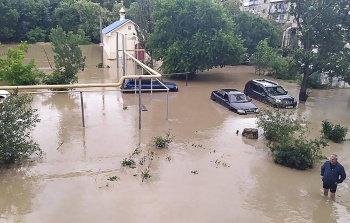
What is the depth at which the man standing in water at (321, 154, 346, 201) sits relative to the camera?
9477mm

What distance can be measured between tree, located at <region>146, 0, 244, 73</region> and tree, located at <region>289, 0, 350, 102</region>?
6.04 metres

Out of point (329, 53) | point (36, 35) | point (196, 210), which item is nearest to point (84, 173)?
point (196, 210)

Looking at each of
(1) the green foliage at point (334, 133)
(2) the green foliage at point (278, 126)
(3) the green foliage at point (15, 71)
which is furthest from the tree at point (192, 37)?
(2) the green foliage at point (278, 126)

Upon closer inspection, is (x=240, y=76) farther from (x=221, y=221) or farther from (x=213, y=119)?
(x=221, y=221)

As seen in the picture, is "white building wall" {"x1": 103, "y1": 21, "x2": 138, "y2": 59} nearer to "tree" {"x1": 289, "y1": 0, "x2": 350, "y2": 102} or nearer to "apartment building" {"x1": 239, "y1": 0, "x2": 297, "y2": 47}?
"apartment building" {"x1": 239, "y1": 0, "x2": 297, "y2": 47}

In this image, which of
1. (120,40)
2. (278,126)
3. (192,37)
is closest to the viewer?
(278,126)

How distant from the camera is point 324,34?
70.1ft

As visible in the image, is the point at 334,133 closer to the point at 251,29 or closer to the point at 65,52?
the point at 65,52

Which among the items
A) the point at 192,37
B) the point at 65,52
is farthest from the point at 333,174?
the point at 65,52

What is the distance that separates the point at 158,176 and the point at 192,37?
17.6 meters

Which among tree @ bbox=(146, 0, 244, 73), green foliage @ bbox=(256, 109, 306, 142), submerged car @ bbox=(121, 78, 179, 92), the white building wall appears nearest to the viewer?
green foliage @ bbox=(256, 109, 306, 142)

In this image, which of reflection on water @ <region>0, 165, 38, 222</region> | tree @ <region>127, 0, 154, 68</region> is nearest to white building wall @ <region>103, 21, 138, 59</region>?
tree @ <region>127, 0, 154, 68</region>

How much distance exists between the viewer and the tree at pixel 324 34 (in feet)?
67.6

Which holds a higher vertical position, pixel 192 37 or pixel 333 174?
pixel 192 37
